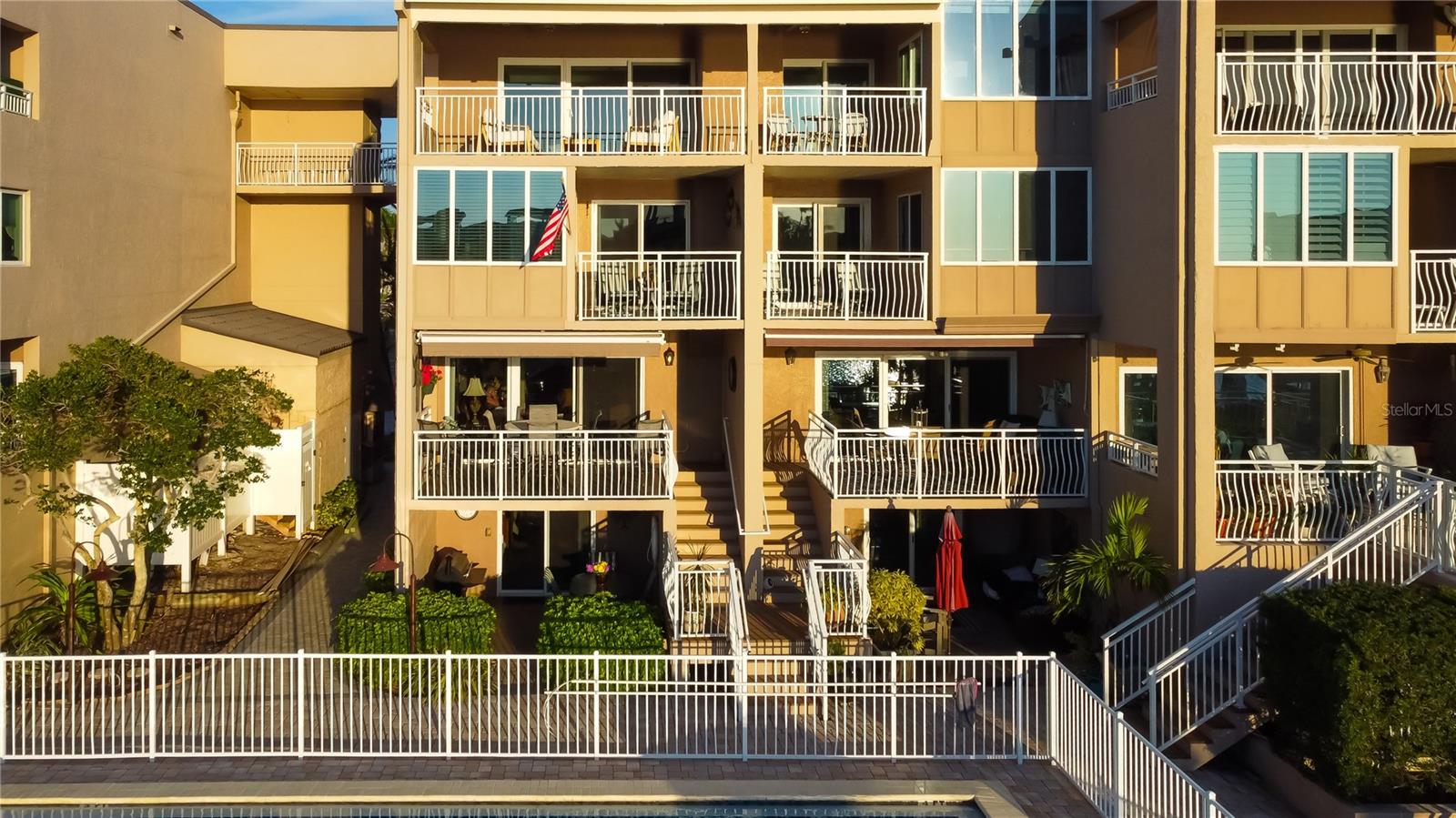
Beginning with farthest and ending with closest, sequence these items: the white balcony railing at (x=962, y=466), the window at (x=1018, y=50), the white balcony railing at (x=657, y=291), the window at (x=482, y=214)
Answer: the window at (x=1018, y=50) → the white balcony railing at (x=657, y=291) → the window at (x=482, y=214) → the white balcony railing at (x=962, y=466)

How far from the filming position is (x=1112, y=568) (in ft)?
58.8

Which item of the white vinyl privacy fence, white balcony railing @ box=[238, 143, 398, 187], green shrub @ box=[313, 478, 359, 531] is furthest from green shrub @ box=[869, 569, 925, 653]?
white balcony railing @ box=[238, 143, 398, 187]

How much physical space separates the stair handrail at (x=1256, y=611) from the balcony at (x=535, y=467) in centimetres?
777

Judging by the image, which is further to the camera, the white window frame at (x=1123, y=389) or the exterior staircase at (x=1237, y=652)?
the white window frame at (x=1123, y=389)

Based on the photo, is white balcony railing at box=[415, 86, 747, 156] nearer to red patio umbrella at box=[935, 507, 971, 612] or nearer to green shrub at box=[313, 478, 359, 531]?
red patio umbrella at box=[935, 507, 971, 612]

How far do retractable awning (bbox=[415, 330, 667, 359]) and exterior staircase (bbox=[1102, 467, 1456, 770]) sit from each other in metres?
8.16

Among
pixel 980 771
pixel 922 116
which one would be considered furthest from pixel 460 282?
pixel 980 771

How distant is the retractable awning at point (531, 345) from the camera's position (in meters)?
20.7

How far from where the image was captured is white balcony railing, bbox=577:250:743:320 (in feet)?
68.4

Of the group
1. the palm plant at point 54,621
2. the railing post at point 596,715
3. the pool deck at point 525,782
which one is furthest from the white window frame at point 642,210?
the pool deck at point 525,782

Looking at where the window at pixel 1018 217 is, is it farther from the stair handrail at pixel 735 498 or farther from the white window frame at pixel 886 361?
the stair handrail at pixel 735 498

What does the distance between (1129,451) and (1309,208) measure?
4.06m

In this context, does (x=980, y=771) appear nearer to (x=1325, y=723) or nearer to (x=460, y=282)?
(x=1325, y=723)

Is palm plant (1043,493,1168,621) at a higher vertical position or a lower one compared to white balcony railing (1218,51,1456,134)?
lower
